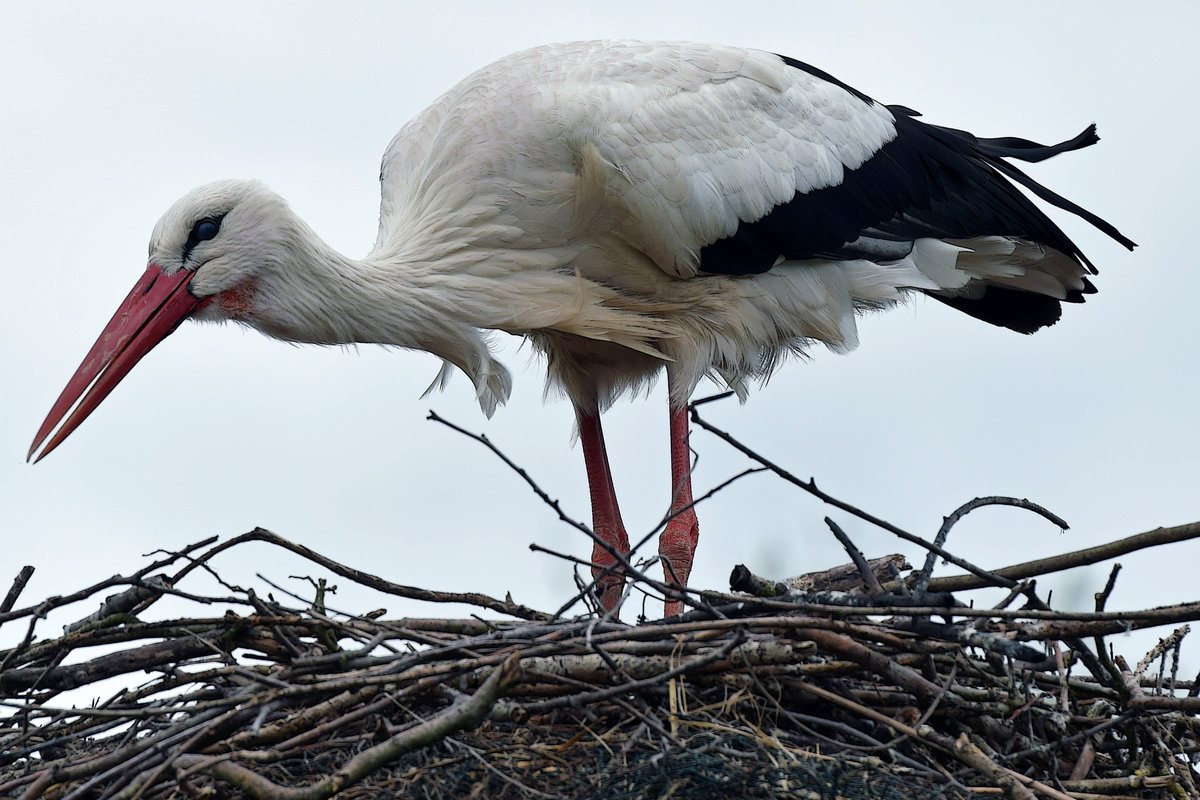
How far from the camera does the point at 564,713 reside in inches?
124

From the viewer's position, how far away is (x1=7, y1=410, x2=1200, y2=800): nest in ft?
9.53

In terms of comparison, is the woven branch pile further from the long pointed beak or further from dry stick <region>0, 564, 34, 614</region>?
the long pointed beak

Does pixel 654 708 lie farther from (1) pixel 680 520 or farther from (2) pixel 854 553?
(1) pixel 680 520

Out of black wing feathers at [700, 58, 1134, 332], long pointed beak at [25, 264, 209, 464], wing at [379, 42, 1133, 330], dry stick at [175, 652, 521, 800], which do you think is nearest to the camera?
dry stick at [175, 652, 521, 800]

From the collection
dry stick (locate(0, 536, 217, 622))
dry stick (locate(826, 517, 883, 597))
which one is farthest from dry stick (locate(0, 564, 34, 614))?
dry stick (locate(826, 517, 883, 597))

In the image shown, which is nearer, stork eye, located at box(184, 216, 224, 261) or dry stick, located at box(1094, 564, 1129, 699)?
dry stick, located at box(1094, 564, 1129, 699)

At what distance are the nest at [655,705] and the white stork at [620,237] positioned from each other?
3.44 ft

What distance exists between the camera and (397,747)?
2.63 metres

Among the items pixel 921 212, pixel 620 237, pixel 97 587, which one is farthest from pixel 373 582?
pixel 921 212

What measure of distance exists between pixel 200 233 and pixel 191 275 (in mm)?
128

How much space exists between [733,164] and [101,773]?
2.64 meters

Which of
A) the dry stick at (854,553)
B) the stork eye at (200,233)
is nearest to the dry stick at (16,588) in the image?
the stork eye at (200,233)

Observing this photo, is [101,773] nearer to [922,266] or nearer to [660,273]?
[660,273]

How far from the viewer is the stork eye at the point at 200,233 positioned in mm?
4320
